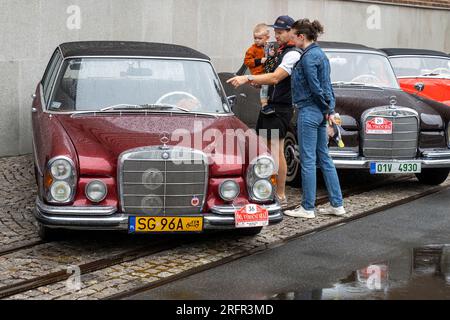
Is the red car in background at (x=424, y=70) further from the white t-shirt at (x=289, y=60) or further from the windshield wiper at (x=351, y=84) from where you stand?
the white t-shirt at (x=289, y=60)

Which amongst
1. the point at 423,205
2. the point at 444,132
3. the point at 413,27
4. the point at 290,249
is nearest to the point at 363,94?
the point at 444,132

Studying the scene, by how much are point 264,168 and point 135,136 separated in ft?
3.50

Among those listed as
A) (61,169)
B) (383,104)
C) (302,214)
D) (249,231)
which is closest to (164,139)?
(61,169)

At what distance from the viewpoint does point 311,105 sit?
7758mm

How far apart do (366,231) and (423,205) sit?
150cm

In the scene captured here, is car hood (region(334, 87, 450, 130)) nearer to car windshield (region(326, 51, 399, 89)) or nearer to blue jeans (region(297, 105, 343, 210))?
car windshield (region(326, 51, 399, 89))

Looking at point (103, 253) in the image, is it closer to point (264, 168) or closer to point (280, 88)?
point (264, 168)

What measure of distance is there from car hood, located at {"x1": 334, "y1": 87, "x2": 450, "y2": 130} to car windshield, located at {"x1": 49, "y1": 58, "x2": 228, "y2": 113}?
2.08m

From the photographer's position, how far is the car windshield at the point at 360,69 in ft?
33.8

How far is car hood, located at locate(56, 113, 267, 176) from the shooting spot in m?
6.29

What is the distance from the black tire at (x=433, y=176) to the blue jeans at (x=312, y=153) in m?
2.29

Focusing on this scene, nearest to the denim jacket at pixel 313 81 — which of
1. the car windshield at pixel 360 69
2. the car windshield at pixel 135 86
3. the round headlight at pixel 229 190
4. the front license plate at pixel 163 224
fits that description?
the car windshield at pixel 135 86

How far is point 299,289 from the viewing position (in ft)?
18.6

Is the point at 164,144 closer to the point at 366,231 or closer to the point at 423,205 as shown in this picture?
the point at 366,231
